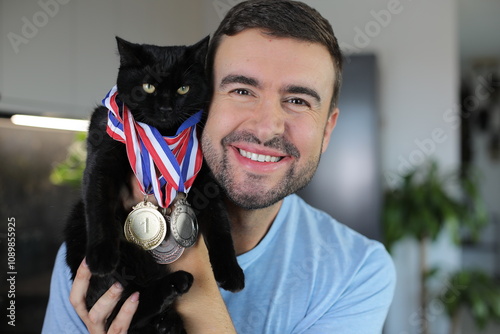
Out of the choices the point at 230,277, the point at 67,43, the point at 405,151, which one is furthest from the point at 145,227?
the point at 405,151

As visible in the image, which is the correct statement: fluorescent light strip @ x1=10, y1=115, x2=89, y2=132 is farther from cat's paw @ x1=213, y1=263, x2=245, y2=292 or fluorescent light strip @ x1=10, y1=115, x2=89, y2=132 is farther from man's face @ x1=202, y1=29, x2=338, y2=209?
cat's paw @ x1=213, y1=263, x2=245, y2=292

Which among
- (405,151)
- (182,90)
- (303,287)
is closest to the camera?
(182,90)

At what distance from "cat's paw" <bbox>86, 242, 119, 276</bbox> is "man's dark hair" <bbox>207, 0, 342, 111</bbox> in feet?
1.64

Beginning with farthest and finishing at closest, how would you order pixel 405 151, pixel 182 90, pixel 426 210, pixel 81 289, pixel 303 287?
pixel 405 151 → pixel 426 210 → pixel 303 287 → pixel 182 90 → pixel 81 289

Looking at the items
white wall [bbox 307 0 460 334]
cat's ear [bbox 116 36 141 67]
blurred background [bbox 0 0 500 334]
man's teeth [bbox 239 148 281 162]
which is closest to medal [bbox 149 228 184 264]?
man's teeth [bbox 239 148 281 162]

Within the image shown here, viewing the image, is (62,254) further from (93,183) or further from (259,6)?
(259,6)

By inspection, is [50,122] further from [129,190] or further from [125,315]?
[125,315]

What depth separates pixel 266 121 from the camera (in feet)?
3.54

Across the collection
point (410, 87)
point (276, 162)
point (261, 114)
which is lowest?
point (410, 87)

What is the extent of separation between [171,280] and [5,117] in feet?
4.52

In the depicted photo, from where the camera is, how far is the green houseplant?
3.28 m

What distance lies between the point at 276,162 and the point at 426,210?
96.9 inches

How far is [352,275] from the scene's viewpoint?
118 centimetres

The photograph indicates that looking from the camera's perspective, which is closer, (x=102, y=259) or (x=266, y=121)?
(x=102, y=259)
